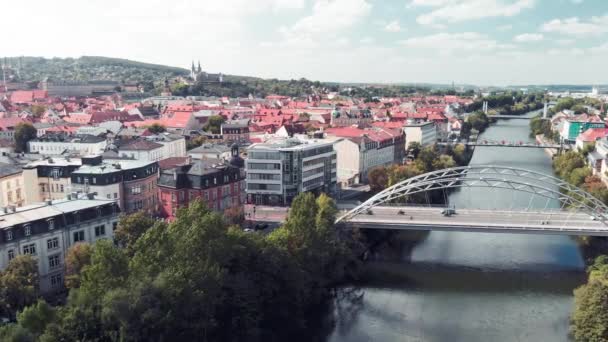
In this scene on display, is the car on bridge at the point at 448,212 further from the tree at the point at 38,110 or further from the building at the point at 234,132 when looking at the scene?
the tree at the point at 38,110

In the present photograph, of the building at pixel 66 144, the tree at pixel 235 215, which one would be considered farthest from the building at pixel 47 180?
the building at pixel 66 144

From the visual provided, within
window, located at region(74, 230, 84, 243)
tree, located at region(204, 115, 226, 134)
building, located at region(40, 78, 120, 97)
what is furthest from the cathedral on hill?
window, located at region(74, 230, 84, 243)

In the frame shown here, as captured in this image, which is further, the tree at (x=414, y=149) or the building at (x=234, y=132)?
the building at (x=234, y=132)

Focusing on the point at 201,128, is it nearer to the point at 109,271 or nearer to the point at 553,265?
the point at 553,265

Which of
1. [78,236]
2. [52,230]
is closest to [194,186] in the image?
[78,236]

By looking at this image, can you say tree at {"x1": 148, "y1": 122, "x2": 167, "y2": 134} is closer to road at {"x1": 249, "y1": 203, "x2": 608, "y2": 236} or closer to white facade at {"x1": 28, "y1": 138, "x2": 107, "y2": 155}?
white facade at {"x1": 28, "y1": 138, "x2": 107, "y2": 155}

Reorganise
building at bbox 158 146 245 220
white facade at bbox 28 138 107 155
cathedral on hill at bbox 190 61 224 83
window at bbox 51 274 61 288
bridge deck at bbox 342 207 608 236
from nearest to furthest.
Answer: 1. window at bbox 51 274 61 288
2. bridge deck at bbox 342 207 608 236
3. building at bbox 158 146 245 220
4. white facade at bbox 28 138 107 155
5. cathedral on hill at bbox 190 61 224 83

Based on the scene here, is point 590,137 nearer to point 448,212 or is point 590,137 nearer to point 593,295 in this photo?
point 448,212
